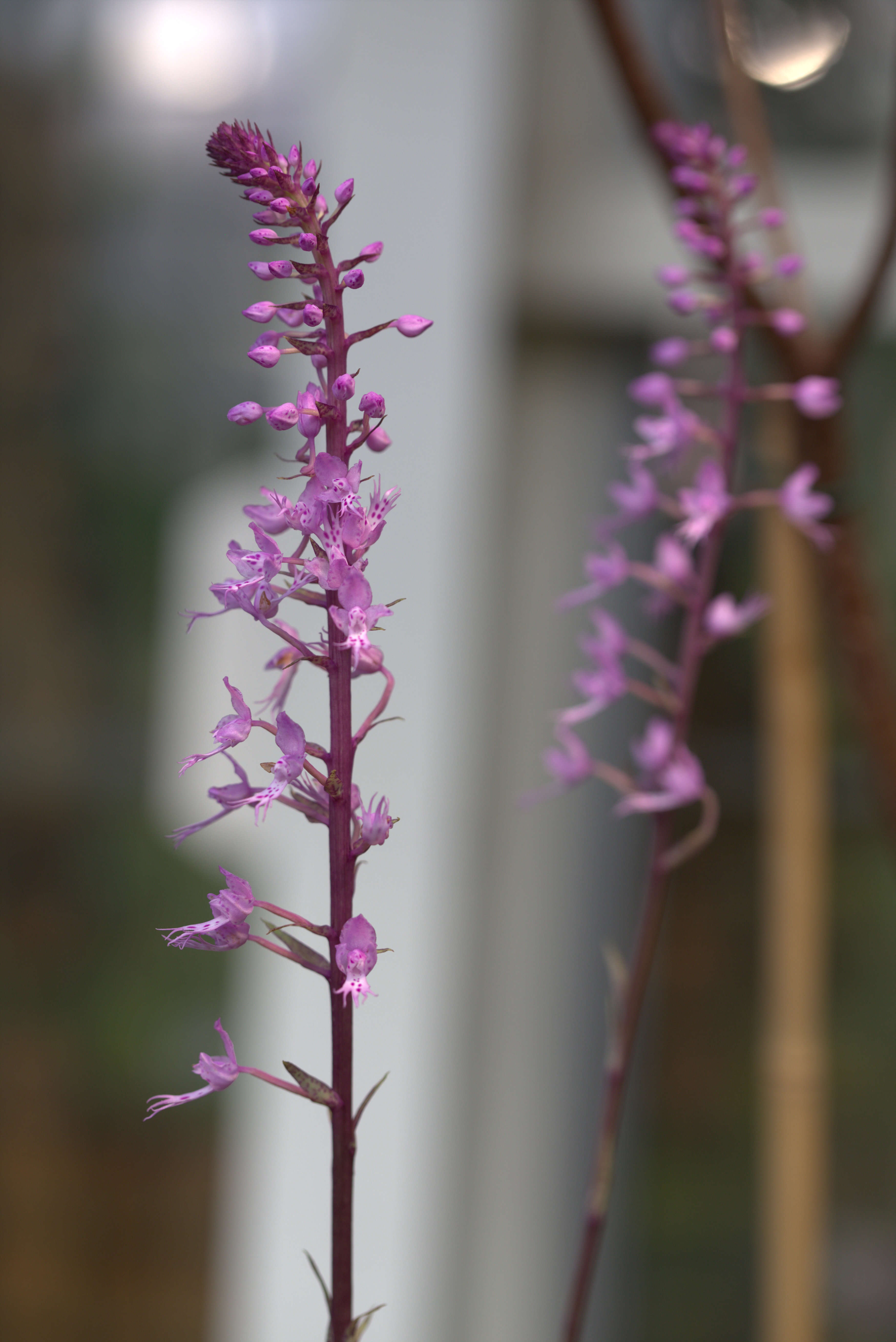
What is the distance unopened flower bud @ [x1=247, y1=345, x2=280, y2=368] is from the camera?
7.9 inches

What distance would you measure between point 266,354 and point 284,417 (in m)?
0.02

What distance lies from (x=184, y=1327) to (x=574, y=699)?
28.4 inches

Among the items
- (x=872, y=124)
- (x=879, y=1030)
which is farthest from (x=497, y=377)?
(x=879, y=1030)

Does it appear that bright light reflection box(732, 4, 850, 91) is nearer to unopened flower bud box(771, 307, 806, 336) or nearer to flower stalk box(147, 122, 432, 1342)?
unopened flower bud box(771, 307, 806, 336)

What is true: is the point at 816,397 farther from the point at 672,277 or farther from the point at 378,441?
the point at 378,441

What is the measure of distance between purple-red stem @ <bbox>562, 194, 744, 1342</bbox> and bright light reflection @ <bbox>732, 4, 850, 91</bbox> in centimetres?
50

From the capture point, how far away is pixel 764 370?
0.83 meters

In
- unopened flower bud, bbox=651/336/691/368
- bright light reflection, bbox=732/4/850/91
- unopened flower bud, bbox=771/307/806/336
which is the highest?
bright light reflection, bbox=732/4/850/91

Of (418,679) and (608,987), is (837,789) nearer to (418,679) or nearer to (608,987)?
(608,987)

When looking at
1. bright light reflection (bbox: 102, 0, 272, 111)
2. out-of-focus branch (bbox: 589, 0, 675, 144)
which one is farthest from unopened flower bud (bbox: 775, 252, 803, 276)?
bright light reflection (bbox: 102, 0, 272, 111)

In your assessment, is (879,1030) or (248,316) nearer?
(248,316)

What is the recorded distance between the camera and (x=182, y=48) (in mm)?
Answer: 1211

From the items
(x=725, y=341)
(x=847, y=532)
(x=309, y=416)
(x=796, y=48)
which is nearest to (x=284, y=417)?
(x=309, y=416)

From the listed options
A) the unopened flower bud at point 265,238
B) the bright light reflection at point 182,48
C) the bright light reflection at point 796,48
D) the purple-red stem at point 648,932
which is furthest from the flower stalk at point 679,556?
the bright light reflection at point 182,48
